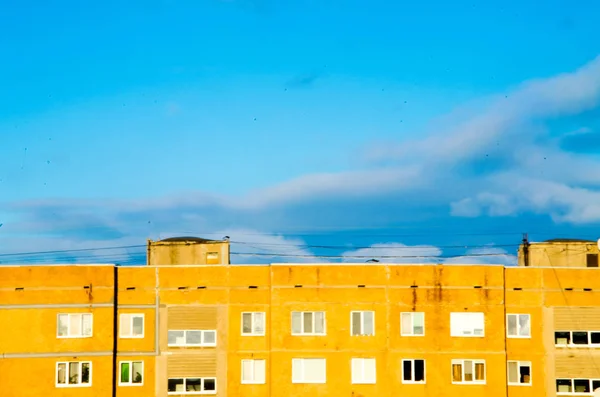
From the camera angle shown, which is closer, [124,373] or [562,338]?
[124,373]

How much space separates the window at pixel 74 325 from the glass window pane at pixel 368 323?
18.7m

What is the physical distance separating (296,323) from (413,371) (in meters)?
8.61

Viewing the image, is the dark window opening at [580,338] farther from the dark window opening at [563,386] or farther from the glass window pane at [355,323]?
the glass window pane at [355,323]

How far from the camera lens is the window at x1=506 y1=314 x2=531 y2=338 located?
5862 centimetres

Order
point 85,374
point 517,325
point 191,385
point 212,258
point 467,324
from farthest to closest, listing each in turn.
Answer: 1. point 212,258
2. point 517,325
3. point 467,324
4. point 191,385
5. point 85,374

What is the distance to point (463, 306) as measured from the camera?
2296 inches

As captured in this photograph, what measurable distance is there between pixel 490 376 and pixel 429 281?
7616mm

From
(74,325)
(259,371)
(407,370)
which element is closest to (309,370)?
(259,371)

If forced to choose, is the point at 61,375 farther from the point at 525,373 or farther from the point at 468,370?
the point at 525,373

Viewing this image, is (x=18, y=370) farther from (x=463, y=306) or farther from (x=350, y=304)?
(x=463, y=306)

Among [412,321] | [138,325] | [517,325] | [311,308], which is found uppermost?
[311,308]

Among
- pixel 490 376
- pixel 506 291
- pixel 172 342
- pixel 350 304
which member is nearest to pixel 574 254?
pixel 506 291

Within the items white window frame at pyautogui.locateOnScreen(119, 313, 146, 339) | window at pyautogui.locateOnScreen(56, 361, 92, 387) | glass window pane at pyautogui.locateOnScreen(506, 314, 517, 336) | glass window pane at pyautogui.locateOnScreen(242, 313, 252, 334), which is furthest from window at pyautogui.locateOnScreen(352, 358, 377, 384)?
window at pyautogui.locateOnScreen(56, 361, 92, 387)

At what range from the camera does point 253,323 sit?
58.1m
